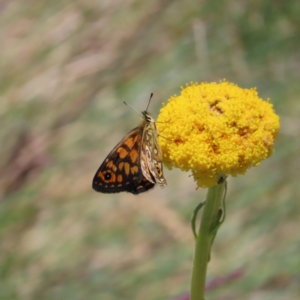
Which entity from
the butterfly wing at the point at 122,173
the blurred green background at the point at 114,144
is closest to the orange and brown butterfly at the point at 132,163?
the butterfly wing at the point at 122,173

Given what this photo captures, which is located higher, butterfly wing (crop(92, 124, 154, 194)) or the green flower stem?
butterfly wing (crop(92, 124, 154, 194))

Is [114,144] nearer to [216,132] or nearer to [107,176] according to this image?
[107,176]

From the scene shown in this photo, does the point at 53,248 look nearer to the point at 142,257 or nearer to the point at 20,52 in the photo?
the point at 142,257

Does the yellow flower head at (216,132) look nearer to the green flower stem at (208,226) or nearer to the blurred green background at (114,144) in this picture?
the green flower stem at (208,226)

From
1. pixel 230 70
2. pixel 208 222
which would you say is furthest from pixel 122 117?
pixel 208 222

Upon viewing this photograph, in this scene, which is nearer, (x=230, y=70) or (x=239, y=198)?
(x=239, y=198)

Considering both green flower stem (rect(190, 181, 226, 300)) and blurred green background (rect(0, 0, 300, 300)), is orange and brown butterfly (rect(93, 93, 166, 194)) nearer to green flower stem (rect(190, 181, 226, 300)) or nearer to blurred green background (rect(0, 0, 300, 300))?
green flower stem (rect(190, 181, 226, 300))

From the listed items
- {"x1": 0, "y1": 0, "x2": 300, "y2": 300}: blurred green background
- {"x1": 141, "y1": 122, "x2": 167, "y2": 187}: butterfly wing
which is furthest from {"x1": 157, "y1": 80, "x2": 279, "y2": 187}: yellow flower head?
{"x1": 0, "y1": 0, "x2": 300, "y2": 300}: blurred green background
